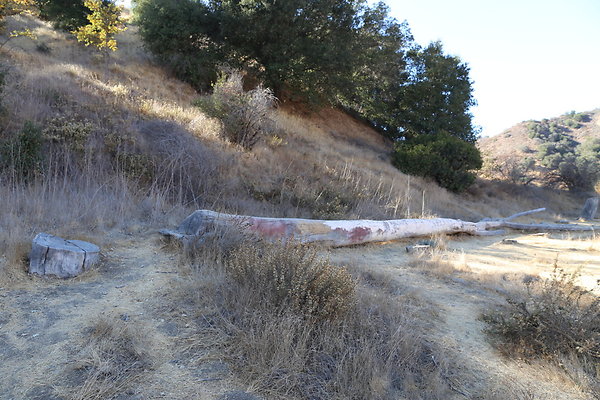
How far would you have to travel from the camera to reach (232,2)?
17.0 meters

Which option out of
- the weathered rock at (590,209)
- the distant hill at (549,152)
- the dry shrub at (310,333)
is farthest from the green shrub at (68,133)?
the distant hill at (549,152)

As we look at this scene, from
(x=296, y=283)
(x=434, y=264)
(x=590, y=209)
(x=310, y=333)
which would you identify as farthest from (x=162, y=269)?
(x=590, y=209)

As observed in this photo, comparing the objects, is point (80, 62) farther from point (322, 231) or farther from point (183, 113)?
point (322, 231)

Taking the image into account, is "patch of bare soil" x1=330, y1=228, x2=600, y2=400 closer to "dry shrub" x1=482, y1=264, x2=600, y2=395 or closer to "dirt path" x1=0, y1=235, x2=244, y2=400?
"dry shrub" x1=482, y1=264, x2=600, y2=395

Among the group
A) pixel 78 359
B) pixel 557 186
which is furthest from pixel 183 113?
pixel 557 186

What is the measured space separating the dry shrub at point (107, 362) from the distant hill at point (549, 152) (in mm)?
22140

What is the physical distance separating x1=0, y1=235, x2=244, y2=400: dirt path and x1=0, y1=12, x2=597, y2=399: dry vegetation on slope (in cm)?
1

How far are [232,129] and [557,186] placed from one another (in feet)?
66.8

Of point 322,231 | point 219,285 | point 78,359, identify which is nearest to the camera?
point 78,359

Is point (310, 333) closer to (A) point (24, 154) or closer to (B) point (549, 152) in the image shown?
(A) point (24, 154)

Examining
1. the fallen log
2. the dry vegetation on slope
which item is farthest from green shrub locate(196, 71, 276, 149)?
the fallen log

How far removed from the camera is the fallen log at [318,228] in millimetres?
4902

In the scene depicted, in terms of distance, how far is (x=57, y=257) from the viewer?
3582 millimetres

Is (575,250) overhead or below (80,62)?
below
